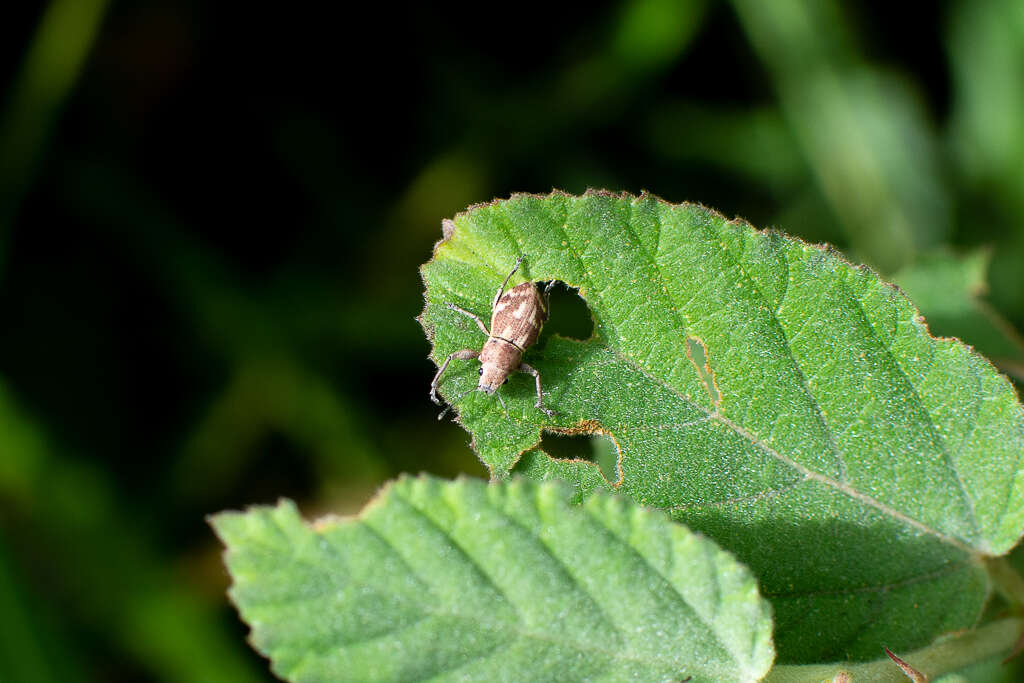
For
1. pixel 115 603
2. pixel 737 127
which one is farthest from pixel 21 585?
pixel 737 127

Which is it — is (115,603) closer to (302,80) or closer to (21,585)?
(21,585)

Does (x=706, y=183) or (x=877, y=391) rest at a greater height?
(x=706, y=183)

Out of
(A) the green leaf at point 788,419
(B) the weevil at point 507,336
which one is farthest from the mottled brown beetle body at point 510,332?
(A) the green leaf at point 788,419

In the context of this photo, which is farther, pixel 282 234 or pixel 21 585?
pixel 282 234

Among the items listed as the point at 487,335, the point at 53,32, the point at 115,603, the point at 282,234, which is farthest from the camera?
the point at 282,234

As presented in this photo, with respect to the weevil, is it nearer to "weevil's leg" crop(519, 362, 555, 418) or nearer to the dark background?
"weevil's leg" crop(519, 362, 555, 418)

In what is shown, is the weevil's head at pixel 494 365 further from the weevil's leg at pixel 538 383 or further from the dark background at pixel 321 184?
the dark background at pixel 321 184

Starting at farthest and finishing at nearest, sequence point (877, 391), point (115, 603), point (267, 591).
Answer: point (115, 603) < point (877, 391) < point (267, 591)

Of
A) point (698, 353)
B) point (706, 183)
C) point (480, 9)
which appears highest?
point (480, 9)
